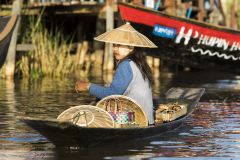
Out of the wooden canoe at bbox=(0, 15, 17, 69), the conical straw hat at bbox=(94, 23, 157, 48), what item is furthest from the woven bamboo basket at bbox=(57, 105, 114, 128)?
the wooden canoe at bbox=(0, 15, 17, 69)

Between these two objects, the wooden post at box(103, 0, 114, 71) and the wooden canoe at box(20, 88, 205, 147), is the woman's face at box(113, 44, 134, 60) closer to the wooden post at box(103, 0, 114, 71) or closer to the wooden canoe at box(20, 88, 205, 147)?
the wooden canoe at box(20, 88, 205, 147)

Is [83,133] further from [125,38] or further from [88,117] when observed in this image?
[125,38]

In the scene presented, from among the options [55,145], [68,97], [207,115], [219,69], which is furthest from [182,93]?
[219,69]

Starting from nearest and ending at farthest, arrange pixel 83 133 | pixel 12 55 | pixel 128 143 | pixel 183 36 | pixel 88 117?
pixel 83 133 → pixel 88 117 → pixel 128 143 → pixel 183 36 → pixel 12 55

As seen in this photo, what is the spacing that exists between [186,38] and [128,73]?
9896mm

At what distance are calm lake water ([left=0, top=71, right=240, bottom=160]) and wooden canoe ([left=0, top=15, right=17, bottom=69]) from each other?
0.84 meters

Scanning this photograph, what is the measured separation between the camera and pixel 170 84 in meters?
20.3

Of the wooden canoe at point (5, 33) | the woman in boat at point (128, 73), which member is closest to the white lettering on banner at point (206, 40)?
the wooden canoe at point (5, 33)

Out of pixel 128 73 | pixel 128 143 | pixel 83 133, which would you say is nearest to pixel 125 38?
pixel 128 73

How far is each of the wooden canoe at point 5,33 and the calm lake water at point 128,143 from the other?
844mm

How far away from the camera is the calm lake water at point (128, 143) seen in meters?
9.63

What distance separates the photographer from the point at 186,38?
20.0m

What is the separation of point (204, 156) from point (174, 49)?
10776 millimetres

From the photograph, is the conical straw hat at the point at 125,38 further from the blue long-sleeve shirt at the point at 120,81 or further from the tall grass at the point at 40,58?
the tall grass at the point at 40,58
